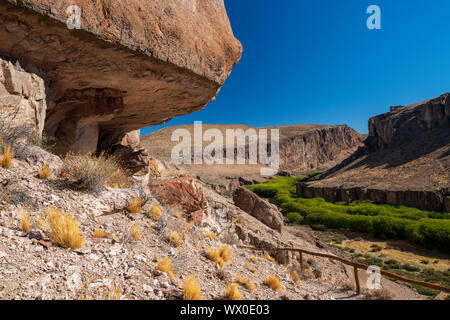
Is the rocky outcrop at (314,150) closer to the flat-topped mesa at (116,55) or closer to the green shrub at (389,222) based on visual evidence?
the green shrub at (389,222)

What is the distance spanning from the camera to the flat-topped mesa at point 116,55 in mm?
4660

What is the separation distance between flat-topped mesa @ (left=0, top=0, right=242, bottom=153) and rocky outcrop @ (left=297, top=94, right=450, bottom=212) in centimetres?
4188

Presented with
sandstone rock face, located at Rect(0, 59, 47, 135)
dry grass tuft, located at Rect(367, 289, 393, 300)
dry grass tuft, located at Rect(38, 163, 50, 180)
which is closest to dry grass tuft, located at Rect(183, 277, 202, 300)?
dry grass tuft, located at Rect(38, 163, 50, 180)

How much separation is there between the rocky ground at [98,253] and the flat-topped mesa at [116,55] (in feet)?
7.87

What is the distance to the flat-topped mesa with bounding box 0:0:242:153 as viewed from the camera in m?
4.66

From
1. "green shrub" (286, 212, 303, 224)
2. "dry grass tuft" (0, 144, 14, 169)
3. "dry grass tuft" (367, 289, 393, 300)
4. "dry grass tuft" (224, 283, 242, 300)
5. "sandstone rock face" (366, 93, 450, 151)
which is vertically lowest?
"green shrub" (286, 212, 303, 224)

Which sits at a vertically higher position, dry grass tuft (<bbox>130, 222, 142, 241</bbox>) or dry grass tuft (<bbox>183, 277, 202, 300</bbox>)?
dry grass tuft (<bbox>130, 222, 142, 241</bbox>)

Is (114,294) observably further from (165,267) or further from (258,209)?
(258,209)

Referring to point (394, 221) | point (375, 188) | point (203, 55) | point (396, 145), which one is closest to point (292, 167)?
point (396, 145)

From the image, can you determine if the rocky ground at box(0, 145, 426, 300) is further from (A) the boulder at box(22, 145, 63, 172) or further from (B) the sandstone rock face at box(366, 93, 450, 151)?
(B) the sandstone rock face at box(366, 93, 450, 151)

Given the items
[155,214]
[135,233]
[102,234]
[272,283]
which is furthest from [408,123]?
[102,234]

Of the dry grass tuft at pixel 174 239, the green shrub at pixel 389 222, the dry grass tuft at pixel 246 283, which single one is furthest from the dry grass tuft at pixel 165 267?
the green shrub at pixel 389 222

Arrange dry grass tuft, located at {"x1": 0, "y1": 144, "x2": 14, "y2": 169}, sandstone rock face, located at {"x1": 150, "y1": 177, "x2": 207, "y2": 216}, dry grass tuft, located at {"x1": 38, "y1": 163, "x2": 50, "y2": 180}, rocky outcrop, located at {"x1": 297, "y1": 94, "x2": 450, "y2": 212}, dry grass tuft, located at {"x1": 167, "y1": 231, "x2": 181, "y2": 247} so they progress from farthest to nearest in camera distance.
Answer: rocky outcrop, located at {"x1": 297, "y1": 94, "x2": 450, "y2": 212} → sandstone rock face, located at {"x1": 150, "y1": 177, "x2": 207, "y2": 216} → dry grass tuft, located at {"x1": 167, "y1": 231, "x2": 181, "y2": 247} → dry grass tuft, located at {"x1": 38, "y1": 163, "x2": 50, "y2": 180} → dry grass tuft, located at {"x1": 0, "y1": 144, "x2": 14, "y2": 169}
